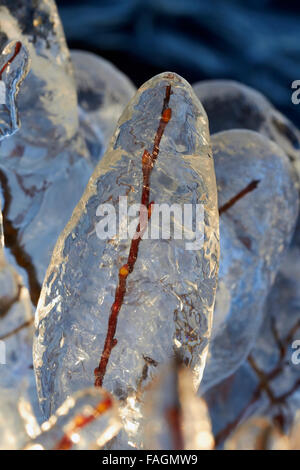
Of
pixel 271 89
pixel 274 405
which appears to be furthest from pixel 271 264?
pixel 271 89

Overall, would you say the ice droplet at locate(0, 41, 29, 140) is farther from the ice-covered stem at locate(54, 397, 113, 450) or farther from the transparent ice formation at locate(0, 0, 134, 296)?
the ice-covered stem at locate(54, 397, 113, 450)

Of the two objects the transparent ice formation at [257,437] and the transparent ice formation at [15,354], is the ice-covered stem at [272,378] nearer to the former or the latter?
the transparent ice formation at [257,437]

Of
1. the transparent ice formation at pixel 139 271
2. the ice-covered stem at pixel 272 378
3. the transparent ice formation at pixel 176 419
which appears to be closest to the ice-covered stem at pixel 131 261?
the transparent ice formation at pixel 139 271

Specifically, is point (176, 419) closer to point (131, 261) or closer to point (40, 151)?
point (131, 261)

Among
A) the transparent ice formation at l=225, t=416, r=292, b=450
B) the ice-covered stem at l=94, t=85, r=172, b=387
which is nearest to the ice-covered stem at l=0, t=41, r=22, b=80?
the ice-covered stem at l=94, t=85, r=172, b=387

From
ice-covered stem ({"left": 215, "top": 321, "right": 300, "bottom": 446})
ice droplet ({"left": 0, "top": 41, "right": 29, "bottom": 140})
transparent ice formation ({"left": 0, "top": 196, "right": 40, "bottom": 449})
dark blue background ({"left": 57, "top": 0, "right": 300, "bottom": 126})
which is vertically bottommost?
ice-covered stem ({"left": 215, "top": 321, "right": 300, "bottom": 446})

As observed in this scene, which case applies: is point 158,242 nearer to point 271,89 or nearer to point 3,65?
point 3,65
